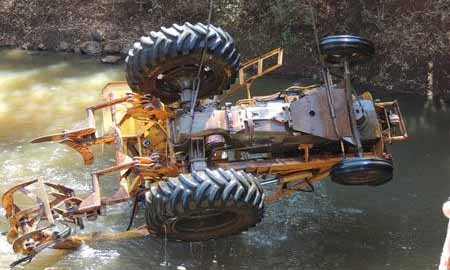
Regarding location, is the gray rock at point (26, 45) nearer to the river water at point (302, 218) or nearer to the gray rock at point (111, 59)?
the gray rock at point (111, 59)

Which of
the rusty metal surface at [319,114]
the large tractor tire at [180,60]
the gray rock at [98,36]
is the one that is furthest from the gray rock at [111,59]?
the rusty metal surface at [319,114]

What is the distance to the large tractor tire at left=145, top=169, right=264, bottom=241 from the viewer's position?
5.62 metres

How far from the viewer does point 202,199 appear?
18.4 ft

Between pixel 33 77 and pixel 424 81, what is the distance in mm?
7994

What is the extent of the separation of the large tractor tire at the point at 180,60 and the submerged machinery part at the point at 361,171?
1.71m

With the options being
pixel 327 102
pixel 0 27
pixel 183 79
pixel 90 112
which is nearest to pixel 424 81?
pixel 327 102

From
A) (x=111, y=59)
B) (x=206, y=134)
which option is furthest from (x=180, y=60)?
(x=111, y=59)

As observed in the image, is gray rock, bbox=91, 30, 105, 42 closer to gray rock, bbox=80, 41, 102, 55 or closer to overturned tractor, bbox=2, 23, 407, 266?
gray rock, bbox=80, 41, 102, 55

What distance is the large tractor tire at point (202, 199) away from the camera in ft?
18.5

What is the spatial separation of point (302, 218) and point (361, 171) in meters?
1.93

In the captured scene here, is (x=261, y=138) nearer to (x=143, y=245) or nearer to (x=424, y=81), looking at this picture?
(x=143, y=245)

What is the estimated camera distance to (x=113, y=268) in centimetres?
715

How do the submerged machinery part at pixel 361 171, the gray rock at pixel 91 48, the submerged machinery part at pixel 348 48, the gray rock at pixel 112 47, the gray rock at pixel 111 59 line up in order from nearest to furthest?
the submerged machinery part at pixel 361 171 → the submerged machinery part at pixel 348 48 → the gray rock at pixel 111 59 → the gray rock at pixel 112 47 → the gray rock at pixel 91 48

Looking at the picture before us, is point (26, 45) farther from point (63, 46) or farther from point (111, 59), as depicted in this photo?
point (111, 59)
